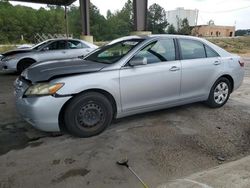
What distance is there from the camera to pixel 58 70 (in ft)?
12.7

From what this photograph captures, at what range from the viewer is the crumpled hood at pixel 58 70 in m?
3.78

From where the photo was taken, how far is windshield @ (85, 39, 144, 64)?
14.4ft

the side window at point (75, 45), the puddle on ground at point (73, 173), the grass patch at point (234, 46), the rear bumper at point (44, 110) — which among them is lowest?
the grass patch at point (234, 46)

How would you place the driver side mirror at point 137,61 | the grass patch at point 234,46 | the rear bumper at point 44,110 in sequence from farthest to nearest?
the grass patch at point 234,46
the driver side mirror at point 137,61
the rear bumper at point 44,110

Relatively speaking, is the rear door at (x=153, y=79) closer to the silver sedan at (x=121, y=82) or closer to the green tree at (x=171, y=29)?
the silver sedan at (x=121, y=82)

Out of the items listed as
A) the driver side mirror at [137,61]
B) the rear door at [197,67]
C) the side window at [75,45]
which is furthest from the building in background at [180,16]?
the driver side mirror at [137,61]

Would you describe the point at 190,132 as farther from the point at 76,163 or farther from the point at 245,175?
the point at 76,163

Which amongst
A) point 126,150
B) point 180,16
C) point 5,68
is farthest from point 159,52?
point 180,16

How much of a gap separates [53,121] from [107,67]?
1120mm

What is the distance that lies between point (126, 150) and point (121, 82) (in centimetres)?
106

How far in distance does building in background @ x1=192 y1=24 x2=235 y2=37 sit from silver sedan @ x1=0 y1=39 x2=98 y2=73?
64546mm

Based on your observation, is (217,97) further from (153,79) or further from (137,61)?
(137,61)

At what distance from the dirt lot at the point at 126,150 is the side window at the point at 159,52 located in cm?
106

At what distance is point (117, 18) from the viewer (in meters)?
85.2
